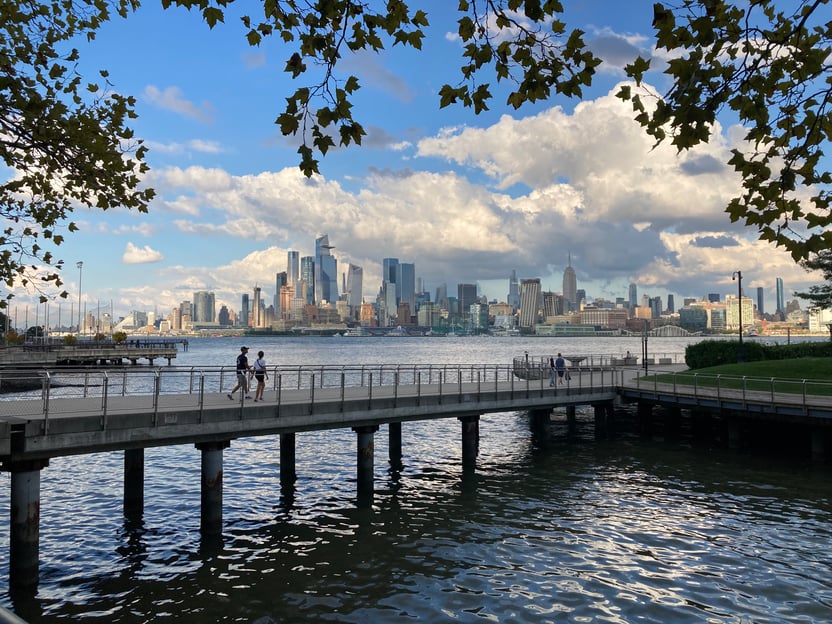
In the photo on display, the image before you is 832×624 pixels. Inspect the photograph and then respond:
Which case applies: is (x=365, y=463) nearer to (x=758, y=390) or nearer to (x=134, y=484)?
(x=134, y=484)

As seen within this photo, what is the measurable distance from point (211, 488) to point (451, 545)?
25.2 ft

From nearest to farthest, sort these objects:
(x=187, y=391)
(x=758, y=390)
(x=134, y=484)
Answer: (x=134, y=484)
(x=187, y=391)
(x=758, y=390)

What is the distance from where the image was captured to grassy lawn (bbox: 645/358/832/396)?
3241 cm

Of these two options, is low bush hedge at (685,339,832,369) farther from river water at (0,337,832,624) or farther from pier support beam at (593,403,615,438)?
river water at (0,337,832,624)

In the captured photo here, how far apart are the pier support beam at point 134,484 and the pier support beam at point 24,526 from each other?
559 centimetres

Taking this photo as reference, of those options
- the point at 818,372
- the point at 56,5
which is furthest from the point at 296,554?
the point at 818,372

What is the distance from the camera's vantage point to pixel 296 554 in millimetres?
16969

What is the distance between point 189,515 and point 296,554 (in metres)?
5.74

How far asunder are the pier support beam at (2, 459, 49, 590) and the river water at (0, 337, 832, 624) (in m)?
0.48

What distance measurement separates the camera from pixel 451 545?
1762 centimetres

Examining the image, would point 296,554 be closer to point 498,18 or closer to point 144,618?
point 144,618

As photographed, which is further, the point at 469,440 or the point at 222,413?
the point at 469,440

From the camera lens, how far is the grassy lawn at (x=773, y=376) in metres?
32.4

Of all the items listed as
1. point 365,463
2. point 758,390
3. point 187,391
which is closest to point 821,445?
point 758,390
